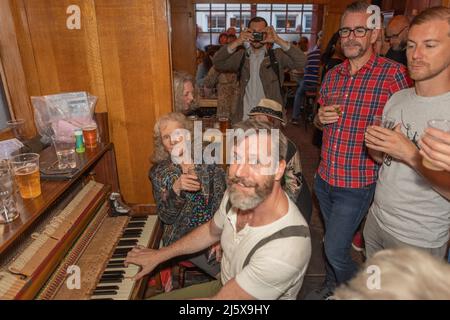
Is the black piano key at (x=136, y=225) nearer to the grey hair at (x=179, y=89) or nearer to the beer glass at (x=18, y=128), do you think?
the beer glass at (x=18, y=128)

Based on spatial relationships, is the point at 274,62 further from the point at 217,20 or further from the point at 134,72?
the point at 217,20

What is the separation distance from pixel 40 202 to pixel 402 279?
1568 mm

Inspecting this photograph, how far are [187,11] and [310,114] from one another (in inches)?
156

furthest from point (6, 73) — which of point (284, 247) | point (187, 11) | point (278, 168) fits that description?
point (187, 11)

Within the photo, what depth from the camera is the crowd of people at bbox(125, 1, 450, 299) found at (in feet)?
4.68

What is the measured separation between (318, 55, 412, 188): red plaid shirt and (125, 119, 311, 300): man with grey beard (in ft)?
2.73

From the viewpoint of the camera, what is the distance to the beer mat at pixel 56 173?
1.79 metres

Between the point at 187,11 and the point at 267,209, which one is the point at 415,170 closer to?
the point at 267,209

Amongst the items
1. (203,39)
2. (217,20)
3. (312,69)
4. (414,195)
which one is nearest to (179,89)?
(414,195)

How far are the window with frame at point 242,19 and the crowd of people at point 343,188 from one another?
11.5 m

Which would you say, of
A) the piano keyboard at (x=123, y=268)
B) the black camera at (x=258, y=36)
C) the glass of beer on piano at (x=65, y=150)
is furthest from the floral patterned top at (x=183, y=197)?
the black camera at (x=258, y=36)

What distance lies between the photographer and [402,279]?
904 mm

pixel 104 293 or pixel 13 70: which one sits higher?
pixel 13 70

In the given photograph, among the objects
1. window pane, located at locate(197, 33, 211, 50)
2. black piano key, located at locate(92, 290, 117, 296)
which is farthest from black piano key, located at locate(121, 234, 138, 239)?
window pane, located at locate(197, 33, 211, 50)
